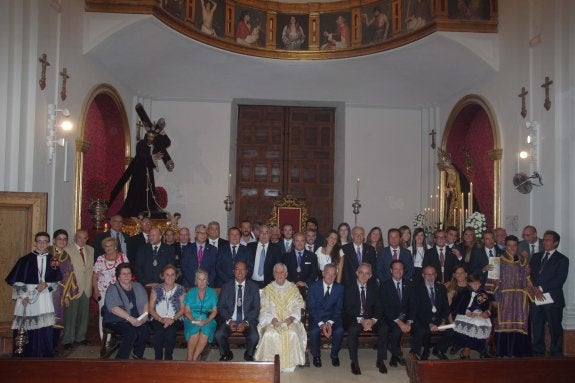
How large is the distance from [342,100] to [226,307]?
8.07m

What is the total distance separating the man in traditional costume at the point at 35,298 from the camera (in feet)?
19.9

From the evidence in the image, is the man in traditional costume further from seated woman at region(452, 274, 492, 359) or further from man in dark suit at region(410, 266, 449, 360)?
seated woman at region(452, 274, 492, 359)

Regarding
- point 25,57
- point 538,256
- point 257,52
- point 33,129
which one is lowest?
point 538,256

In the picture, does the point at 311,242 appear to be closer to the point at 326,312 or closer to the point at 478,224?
the point at 326,312

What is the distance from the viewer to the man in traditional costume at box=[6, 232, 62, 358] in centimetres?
607

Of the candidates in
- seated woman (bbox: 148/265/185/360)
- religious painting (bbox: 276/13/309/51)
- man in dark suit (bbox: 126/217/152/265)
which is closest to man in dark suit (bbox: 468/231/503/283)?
seated woman (bbox: 148/265/185/360)

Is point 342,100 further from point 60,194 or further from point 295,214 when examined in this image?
point 60,194

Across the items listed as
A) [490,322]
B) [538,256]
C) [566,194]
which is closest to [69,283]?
[490,322]

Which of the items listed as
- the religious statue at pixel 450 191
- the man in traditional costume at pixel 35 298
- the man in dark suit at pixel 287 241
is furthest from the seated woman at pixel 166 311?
the religious statue at pixel 450 191

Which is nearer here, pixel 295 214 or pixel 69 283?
pixel 69 283

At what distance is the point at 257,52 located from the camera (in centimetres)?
1170

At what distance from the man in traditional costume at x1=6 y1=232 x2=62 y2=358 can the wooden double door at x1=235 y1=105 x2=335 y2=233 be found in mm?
7682

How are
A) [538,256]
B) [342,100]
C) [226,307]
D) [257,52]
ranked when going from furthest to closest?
[342,100] < [257,52] < [538,256] < [226,307]

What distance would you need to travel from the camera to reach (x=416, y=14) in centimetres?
1041
